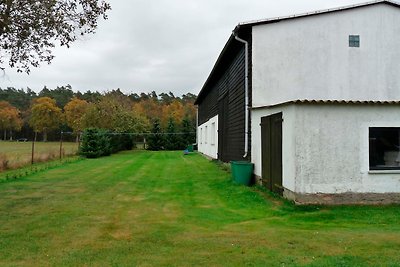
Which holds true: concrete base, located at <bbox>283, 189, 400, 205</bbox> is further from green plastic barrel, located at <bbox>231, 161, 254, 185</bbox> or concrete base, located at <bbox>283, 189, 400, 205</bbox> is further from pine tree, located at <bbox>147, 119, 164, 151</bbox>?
pine tree, located at <bbox>147, 119, 164, 151</bbox>

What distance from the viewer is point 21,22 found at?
991 cm

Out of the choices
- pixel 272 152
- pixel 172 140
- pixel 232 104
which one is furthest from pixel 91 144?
pixel 272 152

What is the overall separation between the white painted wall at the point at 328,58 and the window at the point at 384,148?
388 centimetres

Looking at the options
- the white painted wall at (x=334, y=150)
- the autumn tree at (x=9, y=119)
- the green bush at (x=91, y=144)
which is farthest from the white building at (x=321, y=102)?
the autumn tree at (x=9, y=119)

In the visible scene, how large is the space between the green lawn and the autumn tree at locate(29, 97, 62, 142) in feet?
202

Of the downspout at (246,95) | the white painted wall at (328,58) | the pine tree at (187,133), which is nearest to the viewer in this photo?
the white painted wall at (328,58)

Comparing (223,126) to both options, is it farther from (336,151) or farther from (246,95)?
(336,151)

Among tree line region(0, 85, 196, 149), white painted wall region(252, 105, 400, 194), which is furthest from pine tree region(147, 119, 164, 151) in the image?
white painted wall region(252, 105, 400, 194)

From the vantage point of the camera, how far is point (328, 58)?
1299 cm

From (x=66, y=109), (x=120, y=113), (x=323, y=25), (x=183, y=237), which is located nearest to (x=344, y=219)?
(x=183, y=237)

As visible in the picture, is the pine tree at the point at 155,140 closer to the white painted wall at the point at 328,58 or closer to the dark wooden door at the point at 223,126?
the dark wooden door at the point at 223,126

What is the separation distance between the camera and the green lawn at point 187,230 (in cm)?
527

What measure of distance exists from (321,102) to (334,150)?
1.09 meters

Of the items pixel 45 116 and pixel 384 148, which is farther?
pixel 45 116
